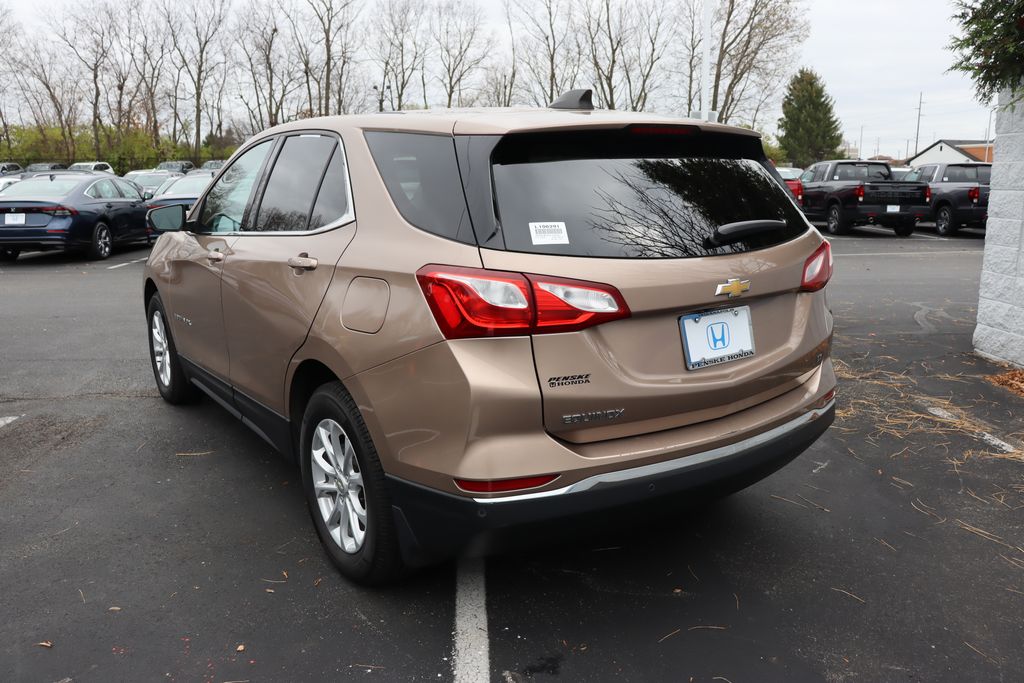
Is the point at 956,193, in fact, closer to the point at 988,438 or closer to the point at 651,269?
the point at 988,438

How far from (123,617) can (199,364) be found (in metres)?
1.89

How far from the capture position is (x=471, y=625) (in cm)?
283

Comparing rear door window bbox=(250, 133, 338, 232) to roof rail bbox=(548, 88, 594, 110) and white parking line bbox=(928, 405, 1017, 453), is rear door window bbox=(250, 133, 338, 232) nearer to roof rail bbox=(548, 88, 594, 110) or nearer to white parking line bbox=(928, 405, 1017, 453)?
roof rail bbox=(548, 88, 594, 110)

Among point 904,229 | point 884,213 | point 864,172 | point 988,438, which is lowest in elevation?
point 988,438

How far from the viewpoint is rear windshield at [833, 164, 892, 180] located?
19438mm

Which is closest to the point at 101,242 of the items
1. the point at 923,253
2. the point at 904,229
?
the point at 923,253

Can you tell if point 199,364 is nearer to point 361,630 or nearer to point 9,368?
point 361,630

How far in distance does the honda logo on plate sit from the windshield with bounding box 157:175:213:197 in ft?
50.6

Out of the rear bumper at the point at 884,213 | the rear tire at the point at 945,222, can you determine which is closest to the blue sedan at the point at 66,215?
the rear bumper at the point at 884,213

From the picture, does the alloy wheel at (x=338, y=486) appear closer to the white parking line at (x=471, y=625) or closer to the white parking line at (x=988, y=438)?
the white parking line at (x=471, y=625)

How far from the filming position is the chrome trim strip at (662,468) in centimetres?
244

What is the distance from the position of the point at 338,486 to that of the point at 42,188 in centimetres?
1416

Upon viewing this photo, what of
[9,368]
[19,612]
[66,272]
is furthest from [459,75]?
[19,612]

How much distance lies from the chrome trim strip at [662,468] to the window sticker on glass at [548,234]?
0.72 meters
